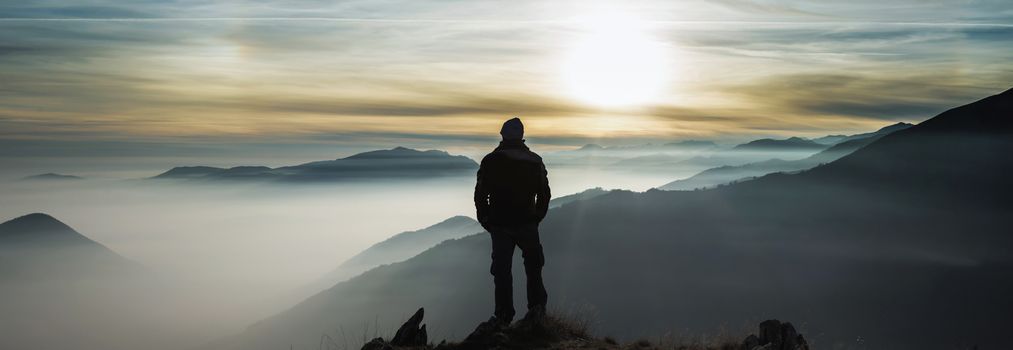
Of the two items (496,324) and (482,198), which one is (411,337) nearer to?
(496,324)

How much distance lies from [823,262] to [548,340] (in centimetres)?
15057

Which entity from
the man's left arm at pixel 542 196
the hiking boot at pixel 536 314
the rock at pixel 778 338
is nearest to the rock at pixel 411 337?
the hiking boot at pixel 536 314

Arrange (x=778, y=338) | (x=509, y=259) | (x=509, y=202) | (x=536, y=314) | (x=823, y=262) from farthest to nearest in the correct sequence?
(x=823, y=262) < (x=509, y=259) < (x=509, y=202) < (x=536, y=314) < (x=778, y=338)

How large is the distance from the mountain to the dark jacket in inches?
4154

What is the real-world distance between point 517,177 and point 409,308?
170 m

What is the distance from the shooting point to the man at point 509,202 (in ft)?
32.2

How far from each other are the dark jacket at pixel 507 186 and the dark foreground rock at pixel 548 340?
1323 mm

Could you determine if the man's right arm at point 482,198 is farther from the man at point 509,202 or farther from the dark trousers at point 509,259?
the dark trousers at point 509,259

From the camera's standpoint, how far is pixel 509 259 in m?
9.98

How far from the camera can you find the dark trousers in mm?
9867

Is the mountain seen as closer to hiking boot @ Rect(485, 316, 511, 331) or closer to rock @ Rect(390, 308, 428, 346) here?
hiking boot @ Rect(485, 316, 511, 331)

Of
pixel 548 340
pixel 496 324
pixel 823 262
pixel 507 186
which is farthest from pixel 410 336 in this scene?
pixel 823 262

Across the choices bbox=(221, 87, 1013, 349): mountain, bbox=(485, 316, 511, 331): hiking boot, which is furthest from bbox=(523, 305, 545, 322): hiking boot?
bbox=(221, 87, 1013, 349): mountain

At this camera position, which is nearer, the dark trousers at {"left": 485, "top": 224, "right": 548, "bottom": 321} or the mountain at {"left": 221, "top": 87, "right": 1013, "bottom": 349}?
the dark trousers at {"left": 485, "top": 224, "right": 548, "bottom": 321}
